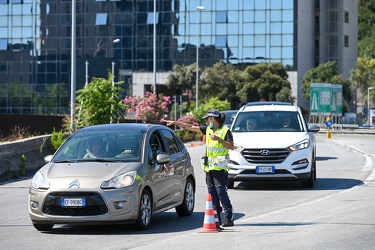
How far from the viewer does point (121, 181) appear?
1353cm

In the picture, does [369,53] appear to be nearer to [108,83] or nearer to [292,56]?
[292,56]

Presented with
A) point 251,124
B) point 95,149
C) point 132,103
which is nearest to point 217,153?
point 95,149

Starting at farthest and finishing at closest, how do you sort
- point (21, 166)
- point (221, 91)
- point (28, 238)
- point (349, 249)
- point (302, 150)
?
point (221, 91)
point (21, 166)
point (302, 150)
point (28, 238)
point (349, 249)

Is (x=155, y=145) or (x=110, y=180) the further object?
(x=155, y=145)

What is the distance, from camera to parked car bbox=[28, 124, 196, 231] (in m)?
13.4

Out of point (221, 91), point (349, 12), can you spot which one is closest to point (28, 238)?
point (221, 91)

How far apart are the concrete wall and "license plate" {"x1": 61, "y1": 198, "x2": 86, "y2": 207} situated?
1179cm

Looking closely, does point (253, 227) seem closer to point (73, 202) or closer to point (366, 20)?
point (73, 202)

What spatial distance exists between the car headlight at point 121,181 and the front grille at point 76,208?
0.69 feet

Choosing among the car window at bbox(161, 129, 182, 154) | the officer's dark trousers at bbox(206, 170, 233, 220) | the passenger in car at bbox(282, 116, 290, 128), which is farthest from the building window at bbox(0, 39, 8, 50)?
the officer's dark trousers at bbox(206, 170, 233, 220)

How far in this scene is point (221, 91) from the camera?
317ft

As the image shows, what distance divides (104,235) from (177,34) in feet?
297

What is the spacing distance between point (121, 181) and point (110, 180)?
16cm

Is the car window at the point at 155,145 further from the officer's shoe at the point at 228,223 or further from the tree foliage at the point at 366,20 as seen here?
the tree foliage at the point at 366,20
